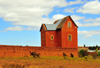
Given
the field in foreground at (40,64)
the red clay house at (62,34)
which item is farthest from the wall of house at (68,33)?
the field in foreground at (40,64)

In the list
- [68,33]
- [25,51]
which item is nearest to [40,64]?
[25,51]

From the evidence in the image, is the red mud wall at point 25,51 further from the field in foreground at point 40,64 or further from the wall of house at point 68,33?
the field in foreground at point 40,64

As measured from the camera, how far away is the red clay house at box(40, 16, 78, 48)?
1483 inches

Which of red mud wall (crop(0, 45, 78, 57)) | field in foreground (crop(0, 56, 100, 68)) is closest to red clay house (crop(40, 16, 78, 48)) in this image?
red mud wall (crop(0, 45, 78, 57))

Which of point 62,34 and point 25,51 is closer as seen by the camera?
point 25,51

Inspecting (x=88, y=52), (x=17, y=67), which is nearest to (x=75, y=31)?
(x=88, y=52)

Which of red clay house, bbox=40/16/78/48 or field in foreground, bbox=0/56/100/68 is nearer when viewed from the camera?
field in foreground, bbox=0/56/100/68

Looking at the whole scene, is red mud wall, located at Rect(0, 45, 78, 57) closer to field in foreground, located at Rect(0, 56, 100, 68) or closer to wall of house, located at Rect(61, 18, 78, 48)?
wall of house, located at Rect(61, 18, 78, 48)

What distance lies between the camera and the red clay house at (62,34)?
1483 inches

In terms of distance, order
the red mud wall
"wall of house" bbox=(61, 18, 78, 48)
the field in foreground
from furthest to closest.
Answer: "wall of house" bbox=(61, 18, 78, 48) < the red mud wall < the field in foreground

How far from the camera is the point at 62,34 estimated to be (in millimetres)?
37344

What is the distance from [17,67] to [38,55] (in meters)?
13.8

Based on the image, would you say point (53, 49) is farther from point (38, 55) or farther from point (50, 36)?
point (50, 36)

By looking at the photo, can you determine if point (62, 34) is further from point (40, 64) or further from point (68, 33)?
point (40, 64)
